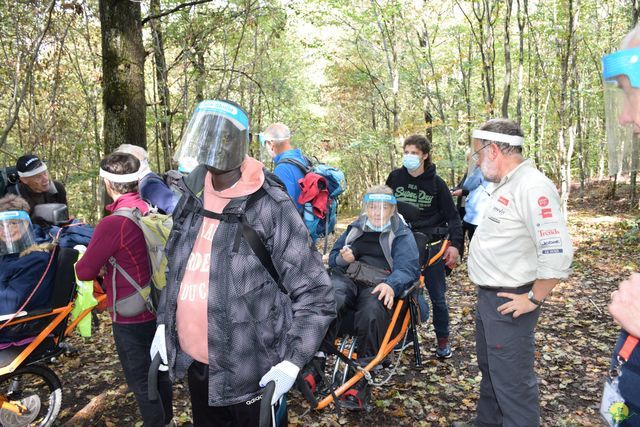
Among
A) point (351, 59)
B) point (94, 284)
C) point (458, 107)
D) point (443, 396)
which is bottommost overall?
point (443, 396)

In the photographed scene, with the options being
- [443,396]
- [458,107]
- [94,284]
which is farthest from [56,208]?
[458,107]

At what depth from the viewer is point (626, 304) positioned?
1.38 m

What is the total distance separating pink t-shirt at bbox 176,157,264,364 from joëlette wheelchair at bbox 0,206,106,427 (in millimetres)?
2193

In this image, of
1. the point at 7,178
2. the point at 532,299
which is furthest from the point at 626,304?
the point at 7,178

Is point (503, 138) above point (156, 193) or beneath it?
above

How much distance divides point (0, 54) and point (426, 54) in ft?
42.6

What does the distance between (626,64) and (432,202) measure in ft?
11.2

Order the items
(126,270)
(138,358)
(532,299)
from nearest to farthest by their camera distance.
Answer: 1. (532,299)
2. (126,270)
3. (138,358)

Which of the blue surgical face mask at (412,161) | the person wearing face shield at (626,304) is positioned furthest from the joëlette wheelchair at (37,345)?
the person wearing face shield at (626,304)

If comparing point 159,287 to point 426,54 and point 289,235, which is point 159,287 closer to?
point 289,235

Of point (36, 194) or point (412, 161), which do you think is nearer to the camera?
point (412, 161)

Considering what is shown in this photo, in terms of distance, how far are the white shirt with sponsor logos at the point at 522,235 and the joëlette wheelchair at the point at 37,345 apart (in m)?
3.50

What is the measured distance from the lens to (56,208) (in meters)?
4.89

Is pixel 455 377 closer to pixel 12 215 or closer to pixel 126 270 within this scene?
pixel 126 270
